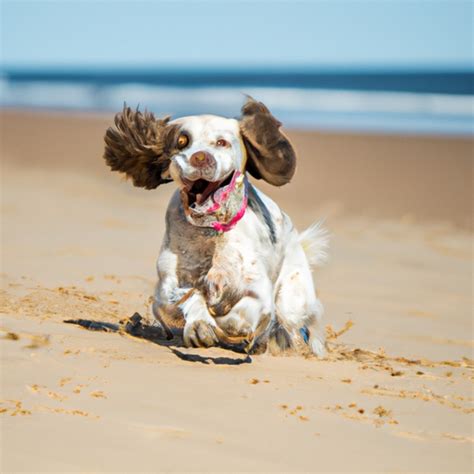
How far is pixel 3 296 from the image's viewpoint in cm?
585

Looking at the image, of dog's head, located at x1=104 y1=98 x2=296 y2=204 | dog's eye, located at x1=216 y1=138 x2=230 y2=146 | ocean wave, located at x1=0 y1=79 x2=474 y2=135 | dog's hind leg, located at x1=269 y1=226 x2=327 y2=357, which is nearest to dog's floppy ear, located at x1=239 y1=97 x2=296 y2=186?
dog's head, located at x1=104 y1=98 x2=296 y2=204

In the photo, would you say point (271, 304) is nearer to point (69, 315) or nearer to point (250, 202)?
point (250, 202)

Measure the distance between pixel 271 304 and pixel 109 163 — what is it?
116 centimetres

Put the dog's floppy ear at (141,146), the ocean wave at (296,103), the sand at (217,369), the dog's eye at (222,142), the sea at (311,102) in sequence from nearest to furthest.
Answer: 1. the sand at (217,369)
2. the dog's eye at (222,142)
3. the dog's floppy ear at (141,146)
4. the sea at (311,102)
5. the ocean wave at (296,103)

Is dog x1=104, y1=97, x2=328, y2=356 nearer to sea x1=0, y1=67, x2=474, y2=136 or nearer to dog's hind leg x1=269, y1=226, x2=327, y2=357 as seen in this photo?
dog's hind leg x1=269, y1=226, x2=327, y2=357

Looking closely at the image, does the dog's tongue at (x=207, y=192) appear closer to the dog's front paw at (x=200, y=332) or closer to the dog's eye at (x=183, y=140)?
the dog's eye at (x=183, y=140)

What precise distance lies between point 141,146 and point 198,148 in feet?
1.35

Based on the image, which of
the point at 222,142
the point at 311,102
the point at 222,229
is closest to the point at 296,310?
the point at 222,229

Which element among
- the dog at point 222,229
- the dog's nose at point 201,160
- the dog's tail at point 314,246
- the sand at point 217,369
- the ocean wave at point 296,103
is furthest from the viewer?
the ocean wave at point 296,103

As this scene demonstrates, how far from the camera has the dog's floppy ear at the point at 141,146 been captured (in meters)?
5.19

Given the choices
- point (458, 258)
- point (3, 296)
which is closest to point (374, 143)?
point (458, 258)

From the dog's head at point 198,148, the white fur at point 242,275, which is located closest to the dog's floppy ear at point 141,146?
the dog's head at point 198,148

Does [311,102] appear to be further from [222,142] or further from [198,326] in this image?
[198,326]

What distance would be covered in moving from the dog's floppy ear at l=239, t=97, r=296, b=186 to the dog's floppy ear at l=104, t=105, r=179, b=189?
15.1 inches
